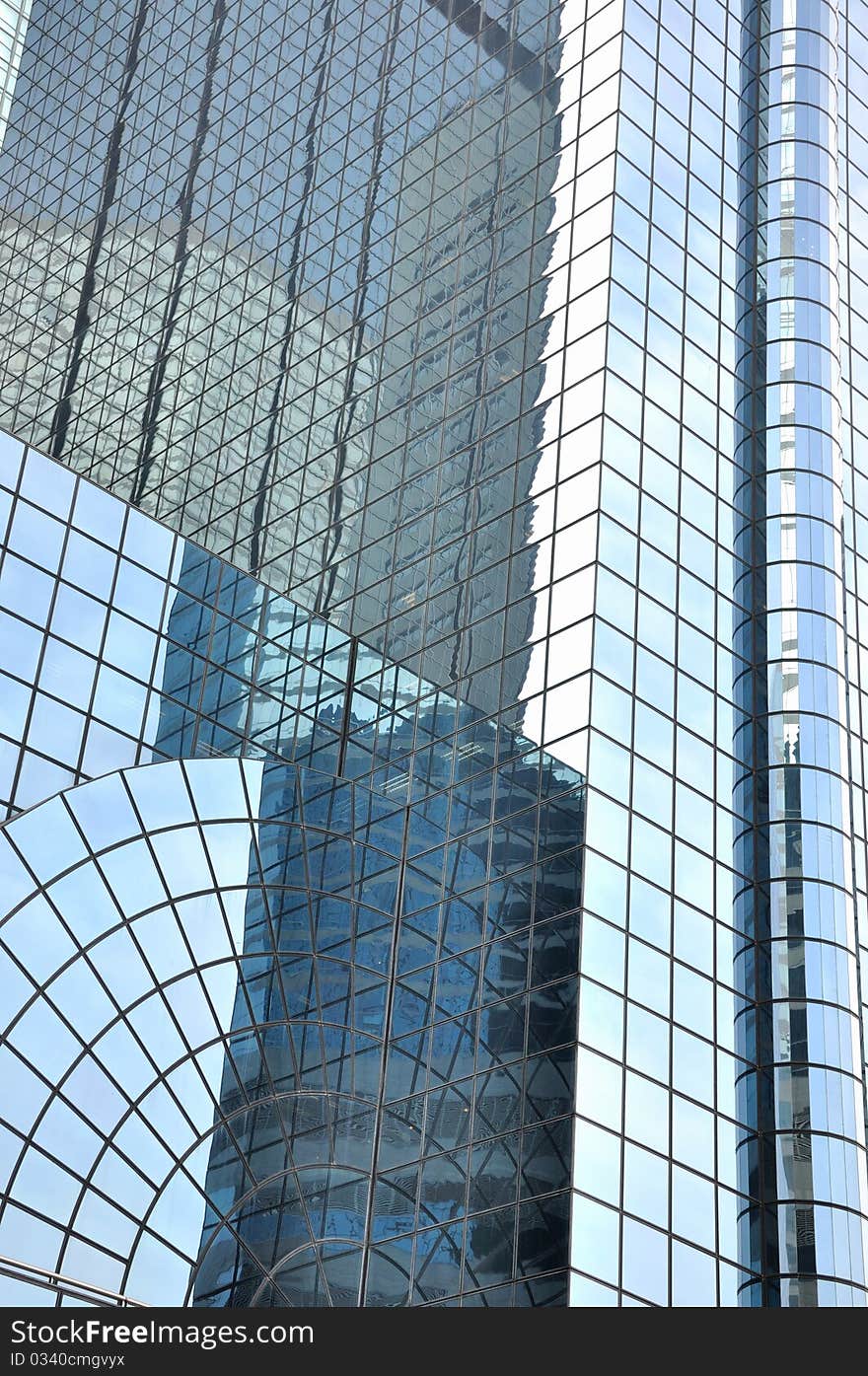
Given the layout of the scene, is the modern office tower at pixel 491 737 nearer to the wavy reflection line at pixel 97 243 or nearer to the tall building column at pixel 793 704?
the tall building column at pixel 793 704

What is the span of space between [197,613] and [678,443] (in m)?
17.0

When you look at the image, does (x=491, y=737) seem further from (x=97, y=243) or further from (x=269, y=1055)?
(x=97, y=243)

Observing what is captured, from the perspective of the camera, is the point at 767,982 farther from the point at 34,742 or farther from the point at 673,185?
the point at 673,185

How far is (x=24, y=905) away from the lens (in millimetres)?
44406

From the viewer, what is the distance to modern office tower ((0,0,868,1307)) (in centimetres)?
4453

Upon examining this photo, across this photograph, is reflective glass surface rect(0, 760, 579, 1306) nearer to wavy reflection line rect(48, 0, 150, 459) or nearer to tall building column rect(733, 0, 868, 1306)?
tall building column rect(733, 0, 868, 1306)

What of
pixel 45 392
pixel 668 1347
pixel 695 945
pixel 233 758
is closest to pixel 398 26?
pixel 45 392

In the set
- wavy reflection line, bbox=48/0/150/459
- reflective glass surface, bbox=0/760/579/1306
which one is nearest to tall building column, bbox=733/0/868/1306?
reflective glass surface, bbox=0/760/579/1306

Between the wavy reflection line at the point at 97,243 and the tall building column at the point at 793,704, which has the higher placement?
the wavy reflection line at the point at 97,243

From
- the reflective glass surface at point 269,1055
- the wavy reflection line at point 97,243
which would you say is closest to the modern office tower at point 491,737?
the reflective glass surface at point 269,1055

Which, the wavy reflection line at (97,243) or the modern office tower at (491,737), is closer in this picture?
the modern office tower at (491,737)

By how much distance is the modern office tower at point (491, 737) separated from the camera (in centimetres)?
4453

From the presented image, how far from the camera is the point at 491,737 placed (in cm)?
5172

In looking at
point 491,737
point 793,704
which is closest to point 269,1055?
point 491,737
